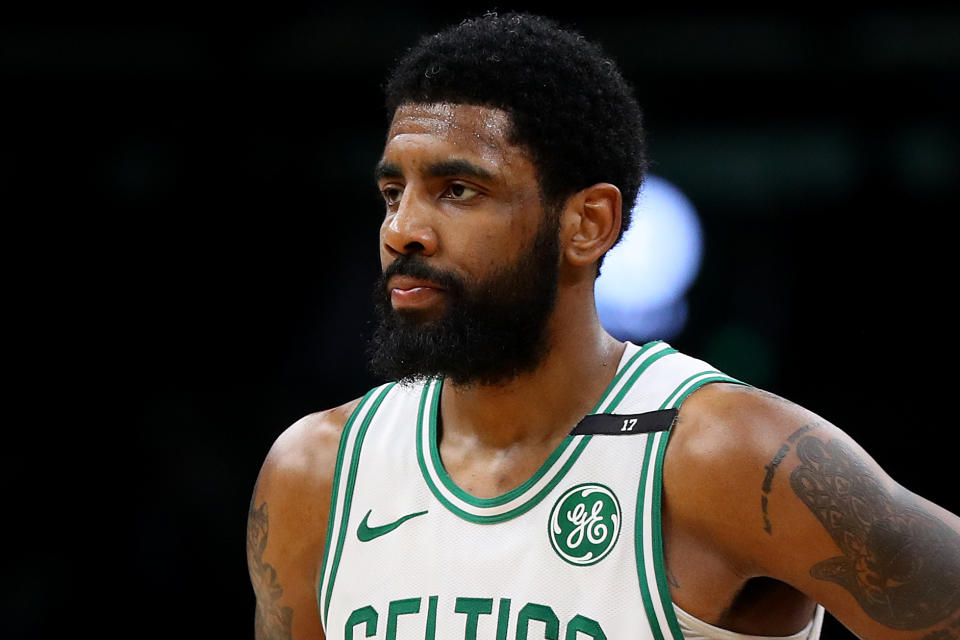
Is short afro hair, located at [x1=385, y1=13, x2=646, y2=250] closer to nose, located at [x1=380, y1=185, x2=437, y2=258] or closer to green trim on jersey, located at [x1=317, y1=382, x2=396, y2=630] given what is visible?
nose, located at [x1=380, y1=185, x2=437, y2=258]

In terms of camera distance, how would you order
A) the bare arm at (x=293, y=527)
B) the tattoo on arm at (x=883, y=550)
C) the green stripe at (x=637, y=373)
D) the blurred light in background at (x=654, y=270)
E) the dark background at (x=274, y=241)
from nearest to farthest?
1. the tattoo on arm at (x=883, y=550)
2. the green stripe at (x=637, y=373)
3. the bare arm at (x=293, y=527)
4. the dark background at (x=274, y=241)
5. the blurred light in background at (x=654, y=270)

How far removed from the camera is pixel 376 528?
2418mm

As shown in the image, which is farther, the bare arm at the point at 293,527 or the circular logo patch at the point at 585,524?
the bare arm at the point at 293,527

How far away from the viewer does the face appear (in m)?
2.29

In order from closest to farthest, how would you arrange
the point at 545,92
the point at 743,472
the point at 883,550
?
the point at 883,550 → the point at 743,472 → the point at 545,92

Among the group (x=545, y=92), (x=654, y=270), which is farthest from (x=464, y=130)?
(x=654, y=270)

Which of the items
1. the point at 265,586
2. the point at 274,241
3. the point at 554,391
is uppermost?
the point at 274,241

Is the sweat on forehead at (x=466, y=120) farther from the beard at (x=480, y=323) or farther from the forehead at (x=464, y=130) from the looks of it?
the beard at (x=480, y=323)

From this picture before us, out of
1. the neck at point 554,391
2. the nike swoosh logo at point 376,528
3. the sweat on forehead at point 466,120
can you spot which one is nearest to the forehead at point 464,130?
the sweat on forehead at point 466,120

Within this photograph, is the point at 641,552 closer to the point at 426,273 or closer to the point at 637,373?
the point at 637,373

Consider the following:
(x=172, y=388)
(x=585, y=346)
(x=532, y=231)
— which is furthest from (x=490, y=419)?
(x=172, y=388)

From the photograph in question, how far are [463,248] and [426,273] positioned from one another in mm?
86

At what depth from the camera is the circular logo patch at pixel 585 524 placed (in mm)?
2176

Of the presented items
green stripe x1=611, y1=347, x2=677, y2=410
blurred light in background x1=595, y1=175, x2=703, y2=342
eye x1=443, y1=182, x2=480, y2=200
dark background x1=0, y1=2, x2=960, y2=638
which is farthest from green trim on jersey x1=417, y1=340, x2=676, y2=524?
blurred light in background x1=595, y1=175, x2=703, y2=342
